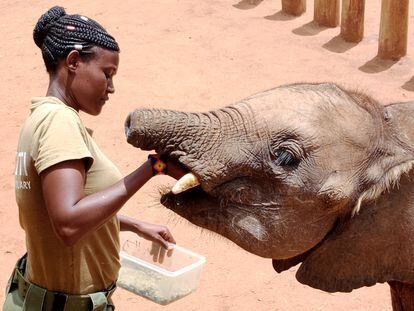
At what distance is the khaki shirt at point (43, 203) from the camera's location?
281cm

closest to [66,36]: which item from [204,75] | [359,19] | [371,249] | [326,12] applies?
[371,249]

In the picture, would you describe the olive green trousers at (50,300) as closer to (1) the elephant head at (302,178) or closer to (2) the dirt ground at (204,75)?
(1) the elephant head at (302,178)

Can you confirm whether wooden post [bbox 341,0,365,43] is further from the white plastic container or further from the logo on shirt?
the logo on shirt

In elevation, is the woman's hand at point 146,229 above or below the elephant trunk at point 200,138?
below

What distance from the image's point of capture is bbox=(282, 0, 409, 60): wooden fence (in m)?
8.77

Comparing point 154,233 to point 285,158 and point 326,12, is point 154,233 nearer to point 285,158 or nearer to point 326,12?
point 285,158

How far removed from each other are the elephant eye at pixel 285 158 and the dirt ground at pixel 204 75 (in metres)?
2.62

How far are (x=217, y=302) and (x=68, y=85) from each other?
9.15 feet

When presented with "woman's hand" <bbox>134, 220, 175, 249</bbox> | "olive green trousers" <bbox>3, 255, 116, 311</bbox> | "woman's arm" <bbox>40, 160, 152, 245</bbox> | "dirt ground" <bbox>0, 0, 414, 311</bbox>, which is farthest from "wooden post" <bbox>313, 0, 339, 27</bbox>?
"woman's arm" <bbox>40, 160, 152, 245</bbox>

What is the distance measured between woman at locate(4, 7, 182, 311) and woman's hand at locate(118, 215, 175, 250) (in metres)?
0.46

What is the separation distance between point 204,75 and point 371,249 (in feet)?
20.2

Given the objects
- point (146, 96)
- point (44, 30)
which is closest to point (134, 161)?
point (146, 96)

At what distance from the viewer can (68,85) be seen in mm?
3031

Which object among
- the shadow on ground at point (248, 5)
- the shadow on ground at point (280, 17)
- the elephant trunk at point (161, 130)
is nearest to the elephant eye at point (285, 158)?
the elephant trunk at point (161, 130)
